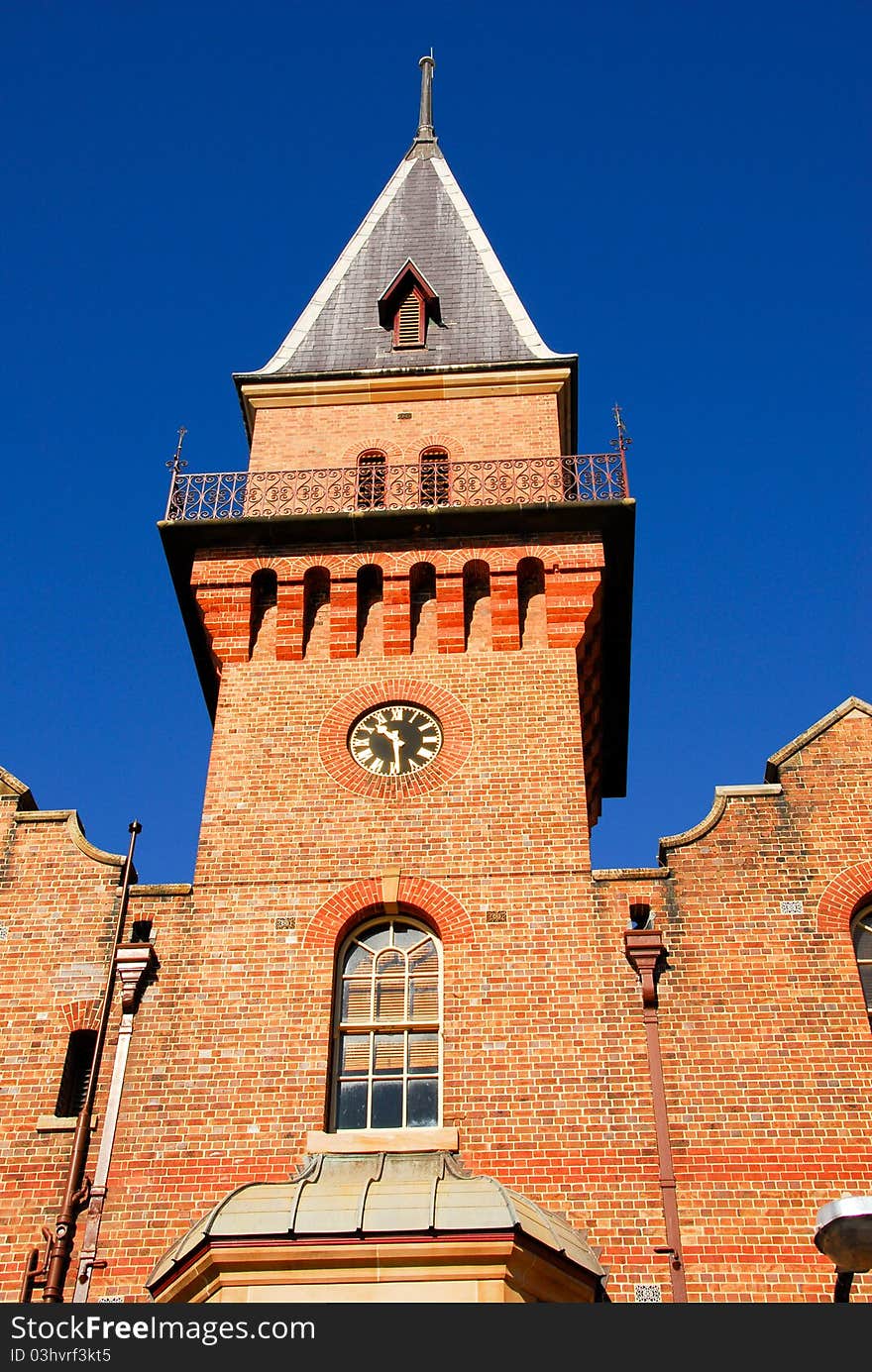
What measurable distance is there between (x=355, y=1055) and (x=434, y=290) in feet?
53.7

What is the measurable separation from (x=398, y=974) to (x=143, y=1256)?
4.35m

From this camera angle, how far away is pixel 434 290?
28.5 meters

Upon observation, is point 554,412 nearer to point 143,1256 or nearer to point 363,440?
point 363,440

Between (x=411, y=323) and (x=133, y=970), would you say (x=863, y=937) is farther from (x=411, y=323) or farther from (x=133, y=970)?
(x=411, y=323)

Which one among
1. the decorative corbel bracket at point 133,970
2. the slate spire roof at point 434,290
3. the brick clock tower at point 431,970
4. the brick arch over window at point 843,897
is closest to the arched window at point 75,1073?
→ the brick clock tower at point 431,970

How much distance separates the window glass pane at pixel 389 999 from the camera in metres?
17.7

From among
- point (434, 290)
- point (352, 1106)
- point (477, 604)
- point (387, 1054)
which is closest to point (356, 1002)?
point (387, 1054)

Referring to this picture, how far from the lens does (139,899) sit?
18.6m

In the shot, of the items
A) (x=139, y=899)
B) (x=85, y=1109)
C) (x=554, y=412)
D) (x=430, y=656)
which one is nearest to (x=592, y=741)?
(x=430, y=656)

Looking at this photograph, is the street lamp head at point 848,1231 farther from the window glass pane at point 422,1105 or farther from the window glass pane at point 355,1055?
the window glass pane at point 355,1055

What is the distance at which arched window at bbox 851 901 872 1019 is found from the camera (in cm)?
1757

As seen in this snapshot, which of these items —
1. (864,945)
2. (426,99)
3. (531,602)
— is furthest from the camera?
(426,99)

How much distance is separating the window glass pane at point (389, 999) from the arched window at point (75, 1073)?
3.38 metres

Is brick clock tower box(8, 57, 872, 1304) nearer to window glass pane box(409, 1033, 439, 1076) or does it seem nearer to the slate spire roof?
window glass pane box(409, 1033, 439, 1076)
